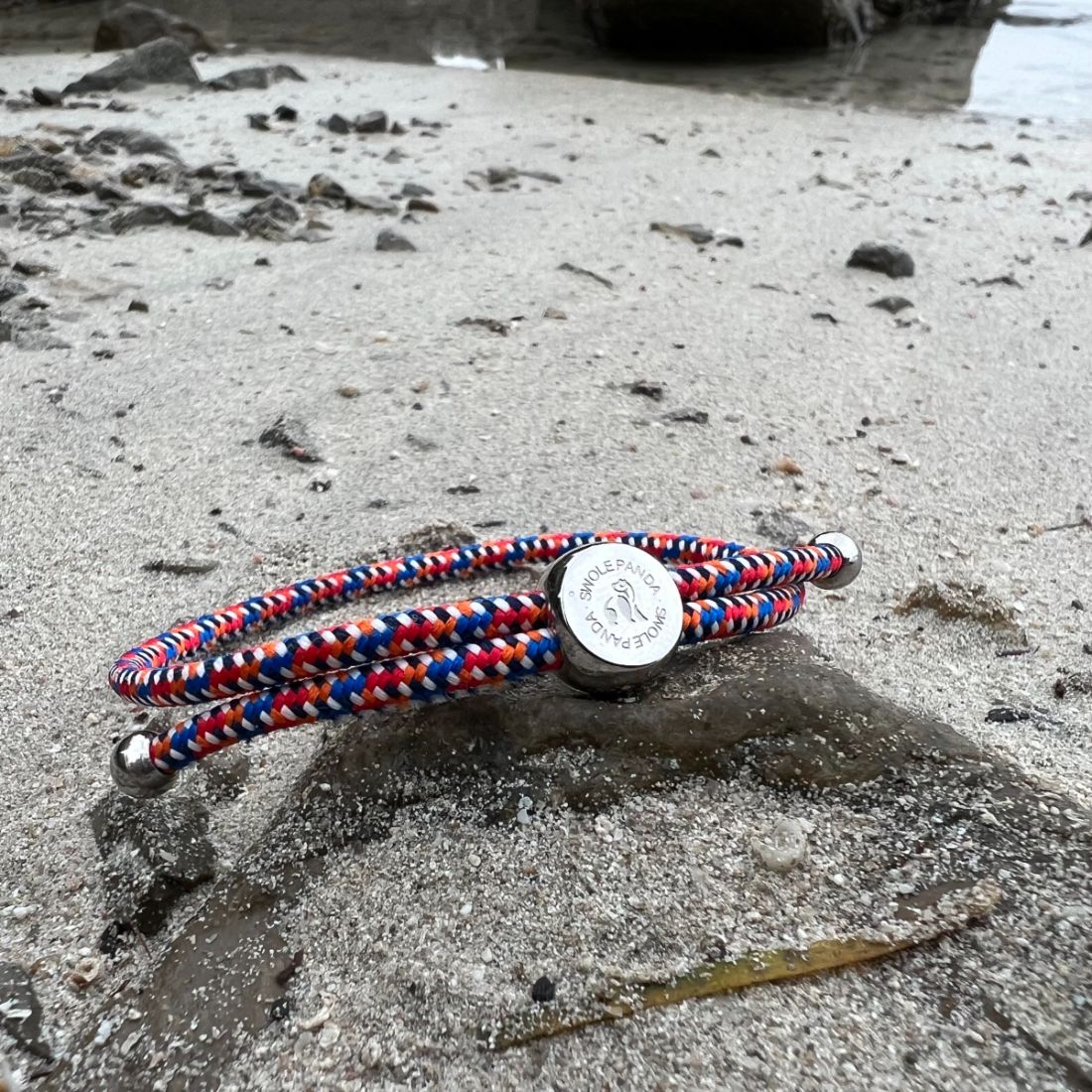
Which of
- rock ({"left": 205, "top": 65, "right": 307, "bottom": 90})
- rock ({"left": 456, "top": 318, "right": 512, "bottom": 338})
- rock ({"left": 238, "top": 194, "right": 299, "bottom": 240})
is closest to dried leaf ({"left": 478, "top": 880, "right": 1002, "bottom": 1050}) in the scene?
rock ({"left": 456, "top": 318, "right": 512, "bottom": 338})

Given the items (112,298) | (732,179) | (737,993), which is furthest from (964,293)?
(737,993)

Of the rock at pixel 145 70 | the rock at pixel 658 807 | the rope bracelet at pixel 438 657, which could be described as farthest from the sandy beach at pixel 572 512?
the rock at pixel 145 70

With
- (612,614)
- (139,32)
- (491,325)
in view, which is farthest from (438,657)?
(139,32)

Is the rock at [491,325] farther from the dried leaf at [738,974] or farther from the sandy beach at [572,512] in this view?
the dried leaf at [738,974]

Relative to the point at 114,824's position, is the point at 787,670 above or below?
above

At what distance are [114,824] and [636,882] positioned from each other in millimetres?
715

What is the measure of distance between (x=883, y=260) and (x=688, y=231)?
2.60ft

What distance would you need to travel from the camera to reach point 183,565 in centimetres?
203

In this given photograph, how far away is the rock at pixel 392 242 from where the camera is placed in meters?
3.74

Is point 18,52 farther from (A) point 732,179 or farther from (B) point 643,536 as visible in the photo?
(B) point 643,536

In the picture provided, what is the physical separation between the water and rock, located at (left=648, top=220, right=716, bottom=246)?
15.3 feet

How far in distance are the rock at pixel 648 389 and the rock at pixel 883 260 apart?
139cm

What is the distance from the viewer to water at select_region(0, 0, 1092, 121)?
8555 mm

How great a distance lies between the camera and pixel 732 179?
5.03 meters
